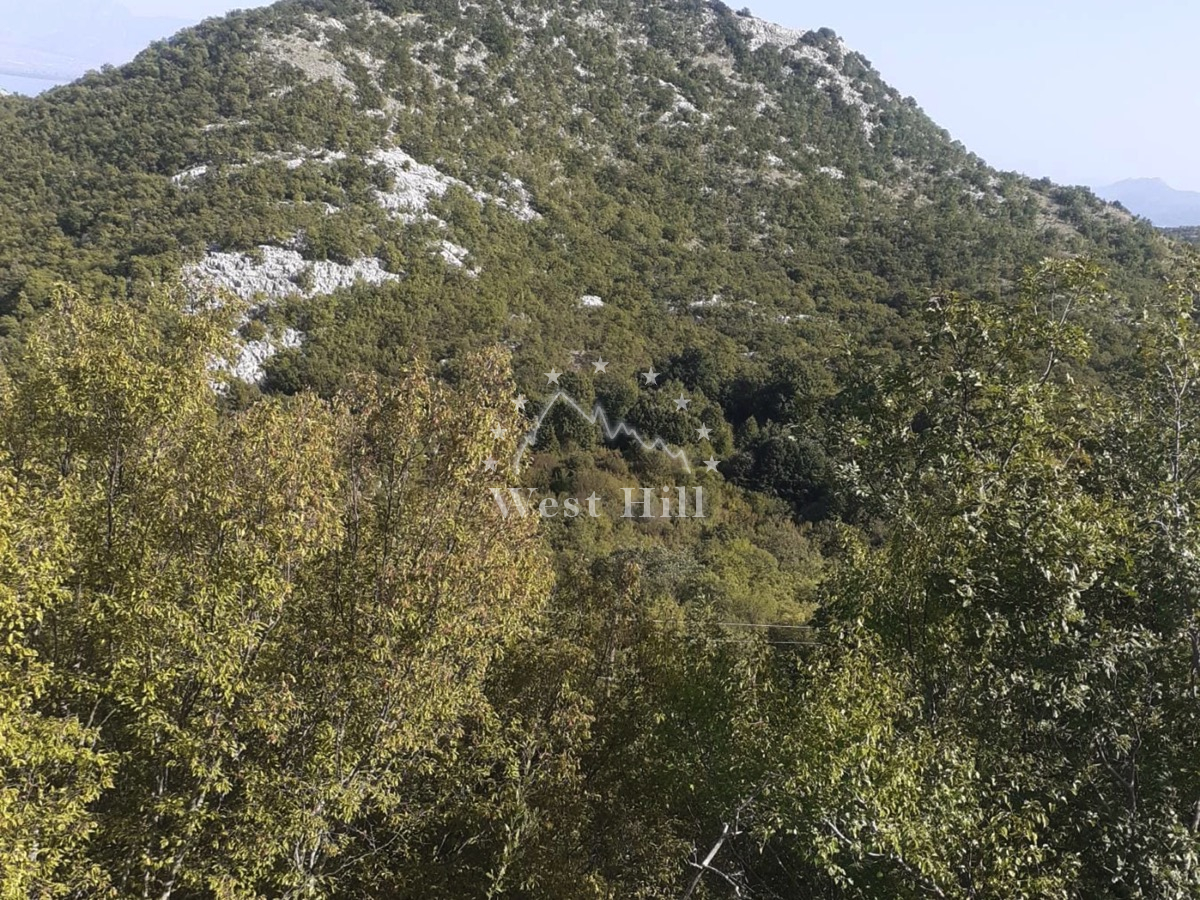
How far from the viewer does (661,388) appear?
42438 millimetres

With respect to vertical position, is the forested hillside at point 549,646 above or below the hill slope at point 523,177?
below

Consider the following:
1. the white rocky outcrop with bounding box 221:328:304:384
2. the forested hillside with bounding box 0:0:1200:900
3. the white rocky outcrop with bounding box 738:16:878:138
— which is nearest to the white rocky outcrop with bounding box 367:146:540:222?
the white rocky outcrop with bounding box 221:328:304:384

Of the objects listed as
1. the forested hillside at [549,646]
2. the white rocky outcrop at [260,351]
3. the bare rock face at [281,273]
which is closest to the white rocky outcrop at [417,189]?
the bare rock face at [281,273]

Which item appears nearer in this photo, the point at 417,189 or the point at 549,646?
the point at 549,646

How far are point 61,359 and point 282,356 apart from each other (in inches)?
1229

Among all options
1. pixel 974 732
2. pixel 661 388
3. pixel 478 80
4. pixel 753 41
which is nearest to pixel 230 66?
pixel 478 80

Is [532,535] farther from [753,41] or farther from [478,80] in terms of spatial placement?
[753,41]

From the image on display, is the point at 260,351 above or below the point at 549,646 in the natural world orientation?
above

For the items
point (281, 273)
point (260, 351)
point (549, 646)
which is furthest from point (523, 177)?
point (549, 646)

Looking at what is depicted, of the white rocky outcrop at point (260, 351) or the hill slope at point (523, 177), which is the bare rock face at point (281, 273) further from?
the white rocky outcrop at point (260, 351)

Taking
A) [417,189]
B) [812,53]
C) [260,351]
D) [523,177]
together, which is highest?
[812,53]

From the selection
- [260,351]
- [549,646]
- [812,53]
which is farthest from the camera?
[812,53]

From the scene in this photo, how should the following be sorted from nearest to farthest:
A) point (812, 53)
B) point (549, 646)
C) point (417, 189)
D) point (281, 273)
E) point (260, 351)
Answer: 1. point (549, 646)
2. point (260, 351)
3. point (281, 273)
4. point (417, 189)
5. point (812, 53)

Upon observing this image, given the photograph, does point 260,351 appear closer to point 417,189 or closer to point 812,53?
point 417,189
